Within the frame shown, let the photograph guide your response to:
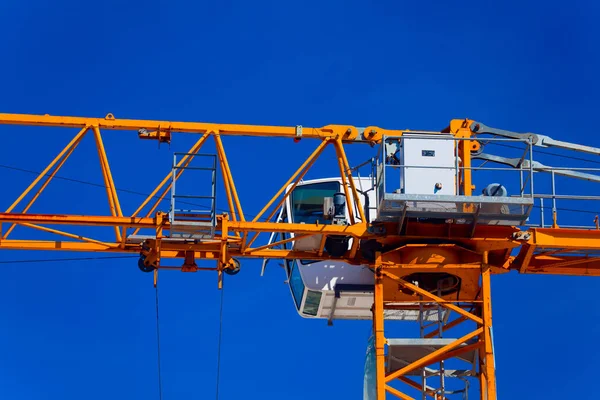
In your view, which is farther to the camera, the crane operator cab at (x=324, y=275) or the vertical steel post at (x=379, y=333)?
the crane operator cab at (x=324, y=275)

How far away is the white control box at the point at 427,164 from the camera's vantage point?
3897cm

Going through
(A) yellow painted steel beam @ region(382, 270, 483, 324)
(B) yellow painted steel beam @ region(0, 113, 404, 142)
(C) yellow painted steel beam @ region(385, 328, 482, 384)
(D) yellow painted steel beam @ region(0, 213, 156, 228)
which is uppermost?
(B) yellow painted steel beam @ region(0, 113, 404, 142)

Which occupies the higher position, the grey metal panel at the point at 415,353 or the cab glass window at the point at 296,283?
the cab glass window at the point at 296,283

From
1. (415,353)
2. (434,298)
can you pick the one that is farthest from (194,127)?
(415,353)

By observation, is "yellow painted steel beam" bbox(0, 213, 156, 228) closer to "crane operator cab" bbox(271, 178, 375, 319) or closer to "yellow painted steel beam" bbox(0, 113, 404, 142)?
"yellow painted steel beam" bbox(0, 113, 404, 142)

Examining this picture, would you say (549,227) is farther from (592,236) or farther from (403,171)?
(403,171)

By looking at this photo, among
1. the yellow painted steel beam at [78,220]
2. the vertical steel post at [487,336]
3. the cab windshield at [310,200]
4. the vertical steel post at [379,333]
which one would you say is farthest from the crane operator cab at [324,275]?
the yellow painted steel beam at [78,220]

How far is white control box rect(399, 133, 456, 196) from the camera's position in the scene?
39.0 m

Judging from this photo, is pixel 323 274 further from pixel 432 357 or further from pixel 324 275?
pixel 432 357

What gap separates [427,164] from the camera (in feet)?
128

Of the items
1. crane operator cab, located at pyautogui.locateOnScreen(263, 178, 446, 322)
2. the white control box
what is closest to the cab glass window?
crane operator cab, located at pyautogui.locateOnScreen(263, 178, 446, 322)

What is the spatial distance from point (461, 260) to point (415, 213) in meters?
2.30

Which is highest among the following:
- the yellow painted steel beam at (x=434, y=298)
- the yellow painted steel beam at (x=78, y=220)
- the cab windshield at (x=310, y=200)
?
the cab windshield at (x=310, y=200)

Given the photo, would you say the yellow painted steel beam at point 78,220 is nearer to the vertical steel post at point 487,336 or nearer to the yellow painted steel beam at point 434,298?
the yellow painted steel beam at point 434,298
